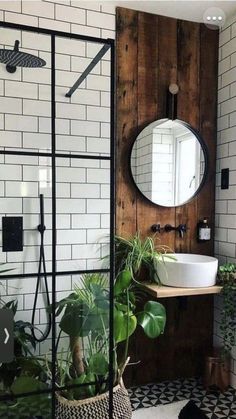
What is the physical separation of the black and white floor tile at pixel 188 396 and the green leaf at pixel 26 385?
2.91ft

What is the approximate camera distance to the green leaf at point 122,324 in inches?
76.8

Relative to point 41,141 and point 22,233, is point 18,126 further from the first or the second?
point 22,233

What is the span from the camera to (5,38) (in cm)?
180

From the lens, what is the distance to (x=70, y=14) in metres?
2.38

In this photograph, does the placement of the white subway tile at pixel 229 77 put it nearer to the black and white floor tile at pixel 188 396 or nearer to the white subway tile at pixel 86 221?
the white subway tile at pixel 86 221

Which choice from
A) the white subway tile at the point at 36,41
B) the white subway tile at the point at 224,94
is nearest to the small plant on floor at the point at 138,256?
the white subway tile at the point at 224,94

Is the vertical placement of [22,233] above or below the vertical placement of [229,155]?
below

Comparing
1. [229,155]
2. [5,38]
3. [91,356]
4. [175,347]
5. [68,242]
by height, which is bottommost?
[175,347]

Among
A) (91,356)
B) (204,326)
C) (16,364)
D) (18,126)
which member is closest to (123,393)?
(91,356)

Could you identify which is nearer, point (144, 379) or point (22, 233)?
point (22, 233)

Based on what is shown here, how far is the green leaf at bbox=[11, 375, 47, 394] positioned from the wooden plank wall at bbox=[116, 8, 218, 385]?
101 cm

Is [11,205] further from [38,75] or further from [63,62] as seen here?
[63,62]

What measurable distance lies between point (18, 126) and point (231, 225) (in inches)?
64.1

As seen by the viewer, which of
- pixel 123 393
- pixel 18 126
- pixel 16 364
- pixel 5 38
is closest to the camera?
pixel 16 364
